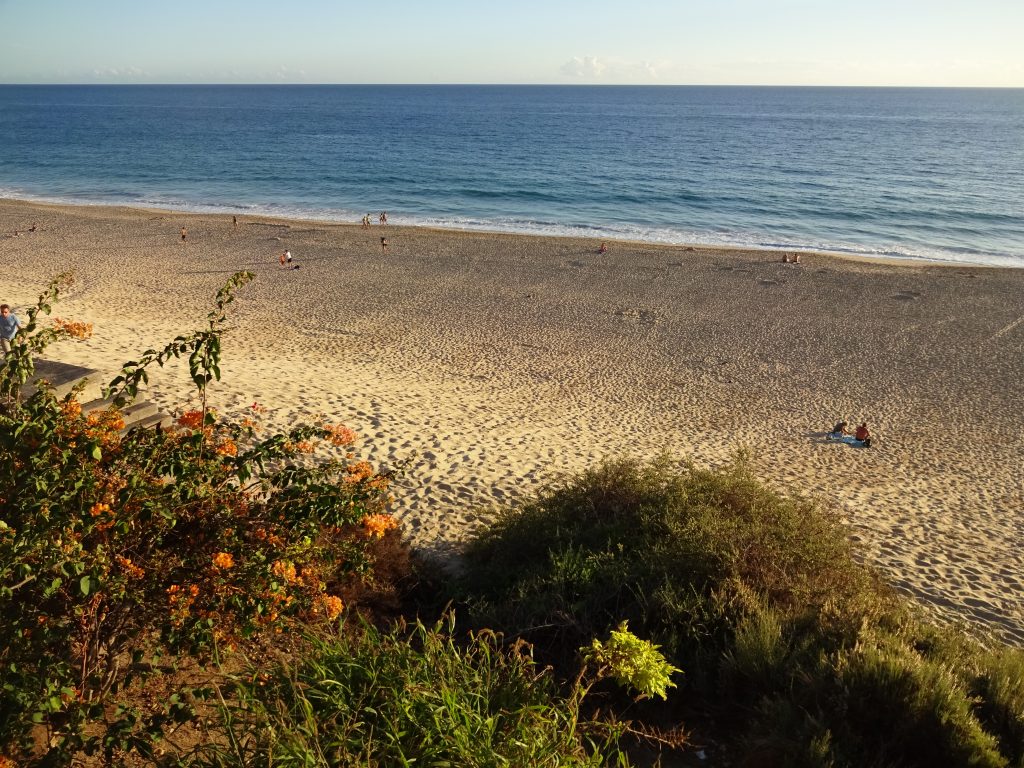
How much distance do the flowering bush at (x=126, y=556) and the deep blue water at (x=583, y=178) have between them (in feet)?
98.6

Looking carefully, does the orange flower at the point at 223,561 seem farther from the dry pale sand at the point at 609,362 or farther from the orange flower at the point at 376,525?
the dry pale sand at the point at 609,362

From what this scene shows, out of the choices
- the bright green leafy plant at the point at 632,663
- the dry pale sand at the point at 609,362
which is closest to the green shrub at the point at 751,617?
the bright green leafy plant at the point at 632,663

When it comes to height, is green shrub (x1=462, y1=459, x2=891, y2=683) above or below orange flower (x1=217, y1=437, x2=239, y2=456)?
below

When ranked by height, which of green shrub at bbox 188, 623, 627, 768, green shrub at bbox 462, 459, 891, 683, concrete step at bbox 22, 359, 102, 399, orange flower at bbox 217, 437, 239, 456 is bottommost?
green shrub at bbox 462, 459, 891, 683

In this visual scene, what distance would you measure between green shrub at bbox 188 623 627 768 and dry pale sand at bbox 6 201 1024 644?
366 cm

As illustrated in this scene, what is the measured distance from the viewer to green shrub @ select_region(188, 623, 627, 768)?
3322mm

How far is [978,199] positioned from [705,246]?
22.1m

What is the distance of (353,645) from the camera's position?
4793mm

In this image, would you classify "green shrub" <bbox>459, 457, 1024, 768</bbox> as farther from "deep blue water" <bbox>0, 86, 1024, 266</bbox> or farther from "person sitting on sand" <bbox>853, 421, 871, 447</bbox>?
"deep blue water" <bbox>0, 86, 1024, 266</bbox>

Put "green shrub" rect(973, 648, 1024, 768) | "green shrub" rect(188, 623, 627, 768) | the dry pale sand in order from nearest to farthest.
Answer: "green shrub" rect(188, 623, 627, 768)
"green shrub" rect(973, 648, 1024, 768)
the dry pale sand

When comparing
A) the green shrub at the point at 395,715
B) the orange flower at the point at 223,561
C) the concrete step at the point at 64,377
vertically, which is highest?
the orange flower at the point at 223,561

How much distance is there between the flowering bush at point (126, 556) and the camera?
3.38 m

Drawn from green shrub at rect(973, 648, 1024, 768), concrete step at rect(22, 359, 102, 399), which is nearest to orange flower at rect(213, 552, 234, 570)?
green shrub at rect(973, 648, 1024, 768)

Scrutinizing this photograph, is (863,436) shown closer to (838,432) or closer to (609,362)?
(838,432)
